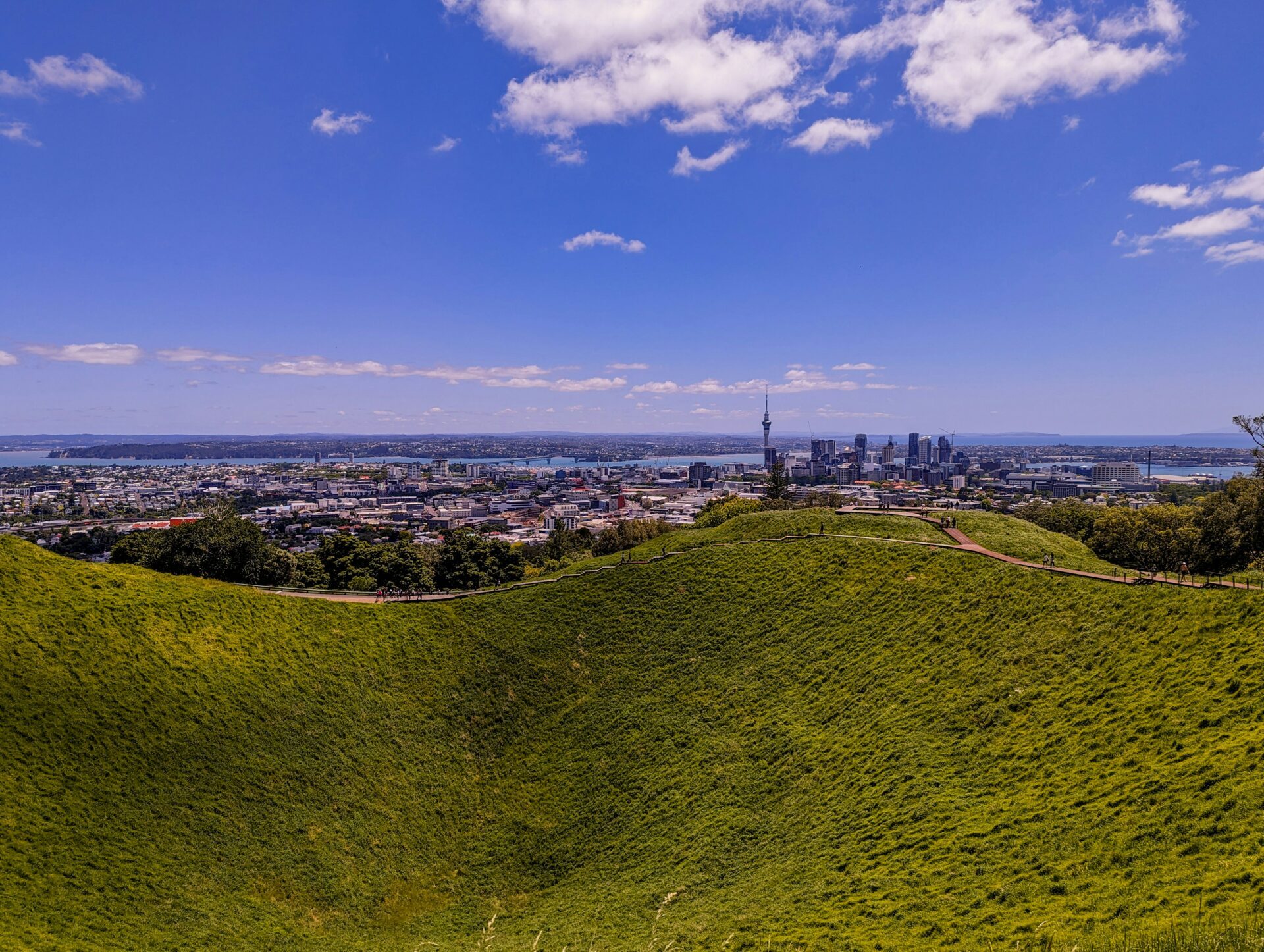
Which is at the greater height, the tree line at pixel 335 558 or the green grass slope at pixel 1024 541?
the green grass slope at pixel 1024 541

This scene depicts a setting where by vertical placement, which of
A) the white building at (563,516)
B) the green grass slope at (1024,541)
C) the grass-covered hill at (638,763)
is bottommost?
the white building at (563,516)

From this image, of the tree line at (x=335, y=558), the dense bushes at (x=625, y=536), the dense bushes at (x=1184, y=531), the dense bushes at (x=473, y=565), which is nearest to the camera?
the dense bushes at (x=1184, y=531)

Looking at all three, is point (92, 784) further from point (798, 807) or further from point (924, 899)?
point (924, 899)

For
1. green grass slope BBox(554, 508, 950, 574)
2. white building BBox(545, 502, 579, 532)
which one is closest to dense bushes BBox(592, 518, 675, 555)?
green grass slope BBox(554, 508, 950, 574)

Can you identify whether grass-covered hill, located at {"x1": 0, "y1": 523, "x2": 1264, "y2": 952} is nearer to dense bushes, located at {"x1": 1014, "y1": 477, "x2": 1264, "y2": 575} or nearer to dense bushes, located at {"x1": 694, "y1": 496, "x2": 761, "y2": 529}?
dense bushes, located at {"x1": 1014, "y1": 477, "x2": 1264, "y2": 575}

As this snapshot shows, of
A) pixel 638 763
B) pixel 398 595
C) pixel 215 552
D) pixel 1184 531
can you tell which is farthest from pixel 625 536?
pixel 1184 531

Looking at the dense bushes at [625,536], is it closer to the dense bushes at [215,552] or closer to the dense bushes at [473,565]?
the dense bushes at [473,565]

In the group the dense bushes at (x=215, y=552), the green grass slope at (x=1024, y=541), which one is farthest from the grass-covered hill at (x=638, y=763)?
the dense bushes at (x=215, y=552)

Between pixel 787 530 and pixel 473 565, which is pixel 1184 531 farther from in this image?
pixel 473 565
